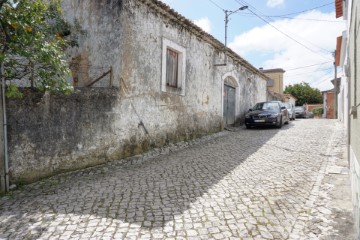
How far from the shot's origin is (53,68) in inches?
182

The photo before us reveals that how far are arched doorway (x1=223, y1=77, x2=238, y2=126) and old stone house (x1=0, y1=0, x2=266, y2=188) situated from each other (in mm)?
1881

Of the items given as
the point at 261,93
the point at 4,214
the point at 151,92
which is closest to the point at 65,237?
the point at 4,214

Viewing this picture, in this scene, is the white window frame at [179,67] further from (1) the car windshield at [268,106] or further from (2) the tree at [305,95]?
(2) the tree at [305,95]

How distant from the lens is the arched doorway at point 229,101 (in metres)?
13.2

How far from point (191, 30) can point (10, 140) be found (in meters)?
7.21

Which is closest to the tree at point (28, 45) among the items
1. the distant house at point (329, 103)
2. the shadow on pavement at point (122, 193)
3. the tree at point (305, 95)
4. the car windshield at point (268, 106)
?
the shadow on pavement at point (122, 193)

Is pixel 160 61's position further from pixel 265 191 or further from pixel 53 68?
pixel 265 191

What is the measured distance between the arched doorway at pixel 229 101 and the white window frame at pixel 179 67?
13.5 feet

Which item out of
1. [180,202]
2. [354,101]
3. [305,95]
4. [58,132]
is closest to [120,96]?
[58,132]

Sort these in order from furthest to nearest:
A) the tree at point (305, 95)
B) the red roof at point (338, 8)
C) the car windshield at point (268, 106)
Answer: the tree at point (305, 95), the car windshield at point (268, 106), the red roof at point (338, 8)

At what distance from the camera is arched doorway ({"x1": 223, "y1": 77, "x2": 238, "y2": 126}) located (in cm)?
1316

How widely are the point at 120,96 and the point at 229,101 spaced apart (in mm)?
8023

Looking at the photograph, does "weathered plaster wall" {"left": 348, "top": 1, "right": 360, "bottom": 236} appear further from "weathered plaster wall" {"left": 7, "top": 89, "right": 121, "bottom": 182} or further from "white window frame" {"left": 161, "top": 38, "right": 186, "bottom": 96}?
"white window frame" {"left": 161, "top": 38, "right": 186, "bottom": 96}

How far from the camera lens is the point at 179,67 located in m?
9.41
